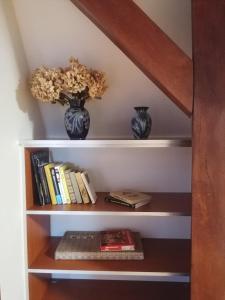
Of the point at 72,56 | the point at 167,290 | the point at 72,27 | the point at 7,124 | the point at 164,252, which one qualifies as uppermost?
the point at 72,27

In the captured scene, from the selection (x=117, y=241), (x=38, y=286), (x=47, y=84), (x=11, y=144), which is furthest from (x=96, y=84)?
(x=38, y=286)

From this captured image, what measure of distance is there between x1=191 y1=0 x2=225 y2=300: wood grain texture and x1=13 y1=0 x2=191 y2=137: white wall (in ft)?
0.79

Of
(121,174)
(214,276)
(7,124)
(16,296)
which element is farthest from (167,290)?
(7,124)

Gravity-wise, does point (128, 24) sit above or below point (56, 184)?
above

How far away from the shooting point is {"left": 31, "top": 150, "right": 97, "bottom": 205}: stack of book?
1.53 meters

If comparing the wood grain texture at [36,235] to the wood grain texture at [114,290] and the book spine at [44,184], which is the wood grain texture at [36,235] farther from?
the wood grain texture at [114,290]

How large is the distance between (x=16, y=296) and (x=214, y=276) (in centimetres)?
94

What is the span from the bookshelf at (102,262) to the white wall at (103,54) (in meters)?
0.36

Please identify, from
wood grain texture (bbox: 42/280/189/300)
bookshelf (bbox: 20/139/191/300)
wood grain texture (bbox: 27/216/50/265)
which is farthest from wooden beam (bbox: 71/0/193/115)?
wood grain texture (bbox: 42/280/189/300)

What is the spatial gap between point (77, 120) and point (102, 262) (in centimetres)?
77

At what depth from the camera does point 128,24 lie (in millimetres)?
1226

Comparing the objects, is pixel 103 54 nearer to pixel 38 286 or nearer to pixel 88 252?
pixel 88 252

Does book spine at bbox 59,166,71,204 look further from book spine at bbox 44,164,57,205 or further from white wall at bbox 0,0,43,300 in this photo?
white wall at bbox 0,0,43,300

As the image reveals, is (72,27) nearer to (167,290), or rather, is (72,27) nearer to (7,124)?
(7,124)
